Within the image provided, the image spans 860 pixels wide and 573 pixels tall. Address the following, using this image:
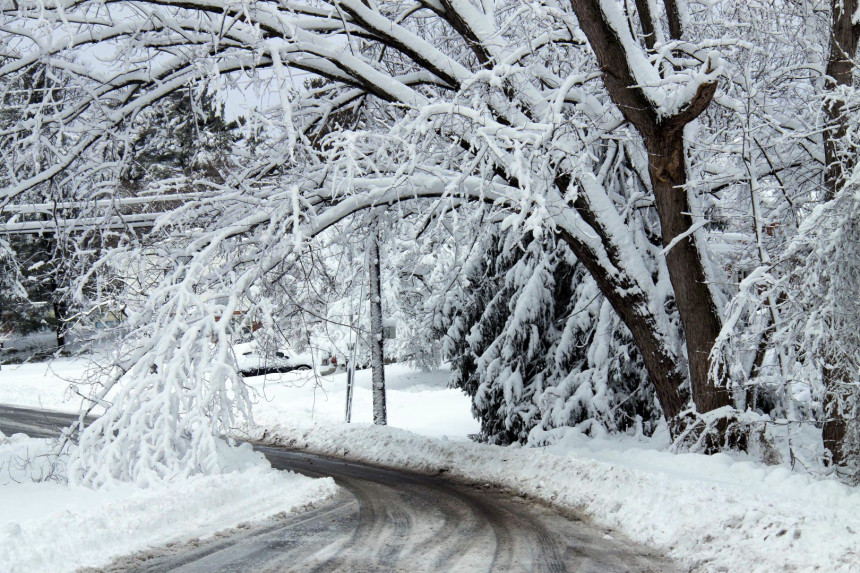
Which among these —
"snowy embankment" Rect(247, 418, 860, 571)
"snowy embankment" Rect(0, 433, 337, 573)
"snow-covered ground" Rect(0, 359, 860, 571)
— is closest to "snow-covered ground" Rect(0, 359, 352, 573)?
"snowy embankment" Rect(0, 433, 337, 573)

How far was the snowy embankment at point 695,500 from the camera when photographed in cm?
633

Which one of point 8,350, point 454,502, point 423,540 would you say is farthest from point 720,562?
point 8,350

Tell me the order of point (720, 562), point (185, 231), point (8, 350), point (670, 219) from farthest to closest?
point (8, 350), point (185, 231), point (670, 219), point (720, 562)

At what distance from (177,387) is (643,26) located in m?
7.99

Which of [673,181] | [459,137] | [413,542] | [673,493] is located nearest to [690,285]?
[673,181]

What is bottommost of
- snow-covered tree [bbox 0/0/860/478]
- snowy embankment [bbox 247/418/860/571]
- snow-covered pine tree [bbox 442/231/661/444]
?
snowy embankment [bbox 247/418/860/571]

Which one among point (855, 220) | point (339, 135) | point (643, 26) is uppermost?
point (643, 26)

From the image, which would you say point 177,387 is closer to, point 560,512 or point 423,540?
point 423,540

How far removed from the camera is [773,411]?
38.7 feet

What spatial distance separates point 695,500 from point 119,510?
221 inches

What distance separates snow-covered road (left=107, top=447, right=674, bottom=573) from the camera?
258 inches

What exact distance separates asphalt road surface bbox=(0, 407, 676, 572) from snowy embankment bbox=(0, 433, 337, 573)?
0.93ft

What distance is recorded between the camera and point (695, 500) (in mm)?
7668

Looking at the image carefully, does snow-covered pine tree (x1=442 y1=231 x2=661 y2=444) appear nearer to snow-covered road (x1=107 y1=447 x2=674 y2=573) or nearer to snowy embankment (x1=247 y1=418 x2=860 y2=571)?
snowy embankment (x1=247 y1=418 x2=860 y2=571)
